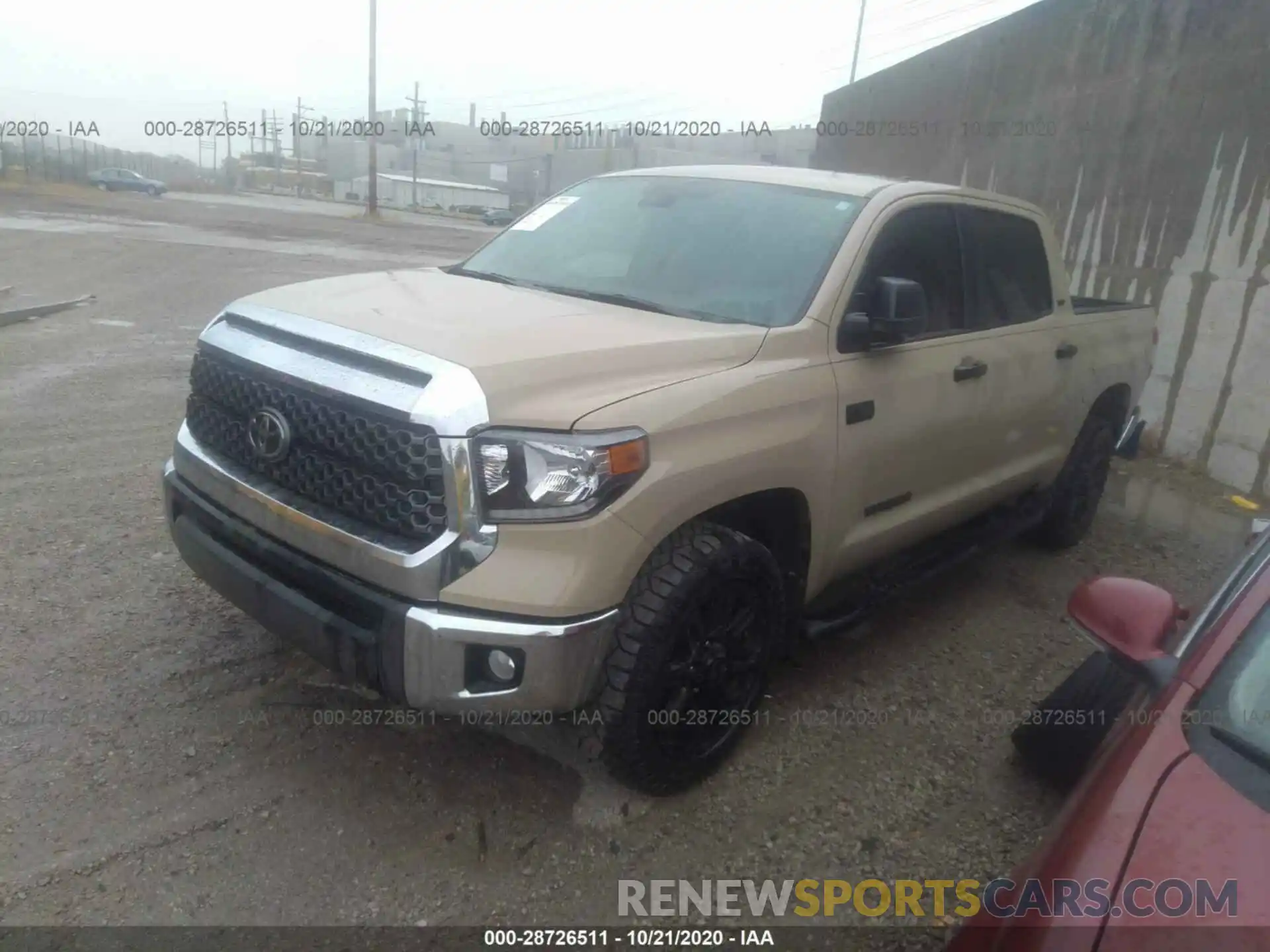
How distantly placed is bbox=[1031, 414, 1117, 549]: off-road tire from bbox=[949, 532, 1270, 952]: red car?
2880 millimetres

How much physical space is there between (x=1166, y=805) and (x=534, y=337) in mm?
1888

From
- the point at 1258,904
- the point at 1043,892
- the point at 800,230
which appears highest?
the point at 800,230

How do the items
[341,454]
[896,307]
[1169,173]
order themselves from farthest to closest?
[1169,173], [896,307], [341,454]

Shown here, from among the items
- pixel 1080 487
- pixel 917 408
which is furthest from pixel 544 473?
pixel 1080 487

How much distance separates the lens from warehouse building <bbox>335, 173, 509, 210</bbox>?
69.5 metres

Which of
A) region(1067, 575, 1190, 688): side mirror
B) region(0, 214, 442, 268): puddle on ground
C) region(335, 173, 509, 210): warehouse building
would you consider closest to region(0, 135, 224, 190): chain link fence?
region(335, 173, 509, 210): warehouse building

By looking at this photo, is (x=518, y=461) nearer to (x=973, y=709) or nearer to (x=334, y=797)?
(x=334, y=797)

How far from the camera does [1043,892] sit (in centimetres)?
161

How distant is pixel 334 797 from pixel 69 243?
61.9 ft

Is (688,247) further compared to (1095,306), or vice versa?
(1095,306)

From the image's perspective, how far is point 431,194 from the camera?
231 feet

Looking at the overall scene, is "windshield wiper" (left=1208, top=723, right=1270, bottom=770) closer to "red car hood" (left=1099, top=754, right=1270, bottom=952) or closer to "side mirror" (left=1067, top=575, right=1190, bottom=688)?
"red car hood" (left=1099, top=754, right=1270, bottom=952)

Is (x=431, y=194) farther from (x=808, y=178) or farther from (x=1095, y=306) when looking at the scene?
(x=808, y=178)

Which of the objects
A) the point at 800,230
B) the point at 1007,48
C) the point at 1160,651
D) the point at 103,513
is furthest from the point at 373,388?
the point at 1007,48
